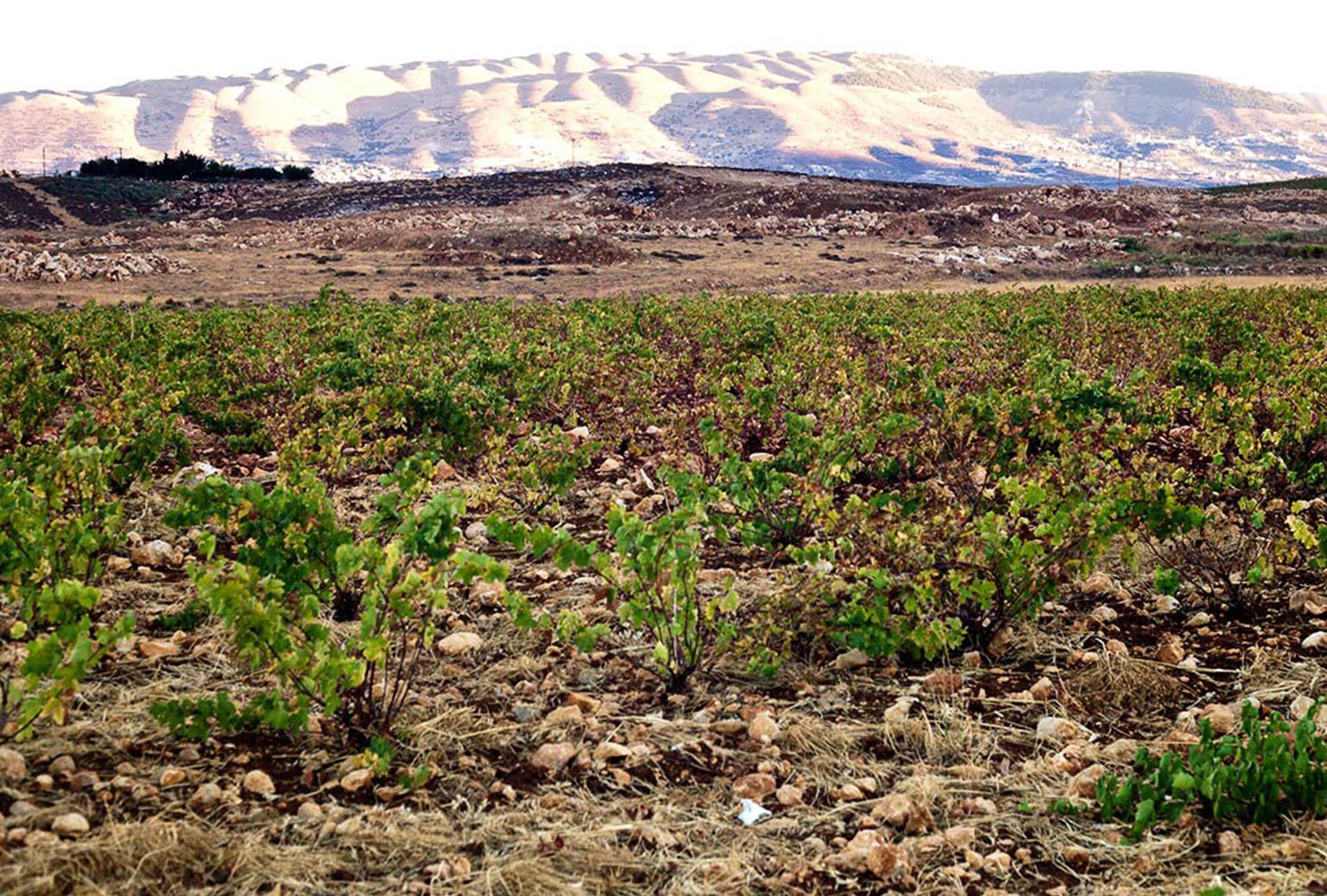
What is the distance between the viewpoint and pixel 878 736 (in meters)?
4.05

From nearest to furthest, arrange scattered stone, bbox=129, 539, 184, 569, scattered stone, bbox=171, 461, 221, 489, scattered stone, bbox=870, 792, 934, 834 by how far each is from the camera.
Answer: scattered stone, bbox=870, 792, 934, 834, scattered stone, bbox=129, 539, 184, 569, scattered stone, bbox=171, 461, 221, 489

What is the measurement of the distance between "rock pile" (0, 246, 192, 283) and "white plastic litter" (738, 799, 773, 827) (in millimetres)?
26428

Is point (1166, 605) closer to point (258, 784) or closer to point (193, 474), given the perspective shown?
point (258, 784)

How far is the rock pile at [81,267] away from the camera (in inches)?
1001

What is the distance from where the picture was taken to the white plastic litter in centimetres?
351

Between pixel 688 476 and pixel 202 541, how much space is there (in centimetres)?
215

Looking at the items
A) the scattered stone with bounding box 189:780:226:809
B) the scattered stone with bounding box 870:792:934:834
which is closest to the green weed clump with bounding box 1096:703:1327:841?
the scattered stone with bounding box 870:792:934:834

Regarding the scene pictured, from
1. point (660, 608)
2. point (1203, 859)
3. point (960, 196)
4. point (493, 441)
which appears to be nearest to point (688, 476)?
point (660, 608)

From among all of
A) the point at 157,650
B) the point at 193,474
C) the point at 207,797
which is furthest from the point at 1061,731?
the point at 193,474

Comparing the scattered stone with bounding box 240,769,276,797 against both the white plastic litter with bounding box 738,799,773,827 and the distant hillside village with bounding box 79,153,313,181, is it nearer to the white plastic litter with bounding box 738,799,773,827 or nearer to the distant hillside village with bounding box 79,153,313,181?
the white plastic litter with bounding box 738,799,773,827

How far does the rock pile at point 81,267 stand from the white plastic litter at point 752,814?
86.7 ft

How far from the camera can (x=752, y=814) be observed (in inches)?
139

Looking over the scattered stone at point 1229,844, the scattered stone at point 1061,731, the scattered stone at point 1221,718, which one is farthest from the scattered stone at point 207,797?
the scattered stone at point 1221,718

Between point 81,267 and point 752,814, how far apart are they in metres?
27.5
